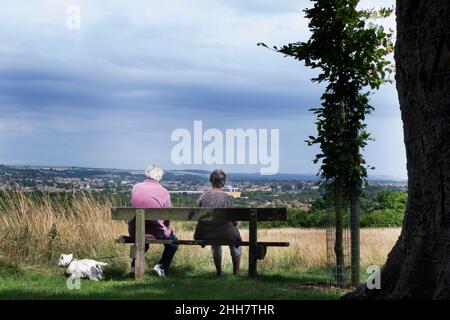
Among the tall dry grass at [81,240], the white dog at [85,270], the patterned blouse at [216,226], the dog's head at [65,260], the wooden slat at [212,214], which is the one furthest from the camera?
the tall dry grass at [81,240]

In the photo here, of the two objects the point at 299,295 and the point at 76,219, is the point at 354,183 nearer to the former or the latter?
the point at 299,295

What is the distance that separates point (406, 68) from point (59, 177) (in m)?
12.7

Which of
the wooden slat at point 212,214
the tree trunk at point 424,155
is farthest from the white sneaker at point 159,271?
the tree trunk at point 424,155

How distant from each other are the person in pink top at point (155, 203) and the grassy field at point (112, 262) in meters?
0.30

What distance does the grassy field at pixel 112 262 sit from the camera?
9.61m

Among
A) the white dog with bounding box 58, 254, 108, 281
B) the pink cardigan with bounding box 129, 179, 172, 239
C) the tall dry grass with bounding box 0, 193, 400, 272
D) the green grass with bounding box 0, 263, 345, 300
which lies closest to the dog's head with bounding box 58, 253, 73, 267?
the green grass with bounding box 0, 263, 345, 300

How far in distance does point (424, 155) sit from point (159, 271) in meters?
5.54

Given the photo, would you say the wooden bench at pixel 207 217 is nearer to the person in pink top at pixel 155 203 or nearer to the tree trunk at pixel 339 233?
the person in pink top at pixel 155 203

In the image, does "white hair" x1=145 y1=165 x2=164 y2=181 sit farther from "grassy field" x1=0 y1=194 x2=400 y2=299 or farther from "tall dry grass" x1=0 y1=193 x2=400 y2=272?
"tall dry grass" x1=0 y1=193 x2=400 y2=272

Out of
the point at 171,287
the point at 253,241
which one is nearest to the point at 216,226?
the point at 253,241

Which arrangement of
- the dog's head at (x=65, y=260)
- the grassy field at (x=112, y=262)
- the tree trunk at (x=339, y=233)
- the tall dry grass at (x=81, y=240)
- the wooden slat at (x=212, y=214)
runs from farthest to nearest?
the tall dry grass at (x=81, y=240) < the dog's head at (x=65, y=260) < the wooden slat at (x=212, y=214) < the tree trunk at (x=339, y=233) < the grassy field at (x=112, y=262)

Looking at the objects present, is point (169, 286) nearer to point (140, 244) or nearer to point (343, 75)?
point (140, 244)

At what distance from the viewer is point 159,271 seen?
463 inches

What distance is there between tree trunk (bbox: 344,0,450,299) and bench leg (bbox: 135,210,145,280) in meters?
4.54
